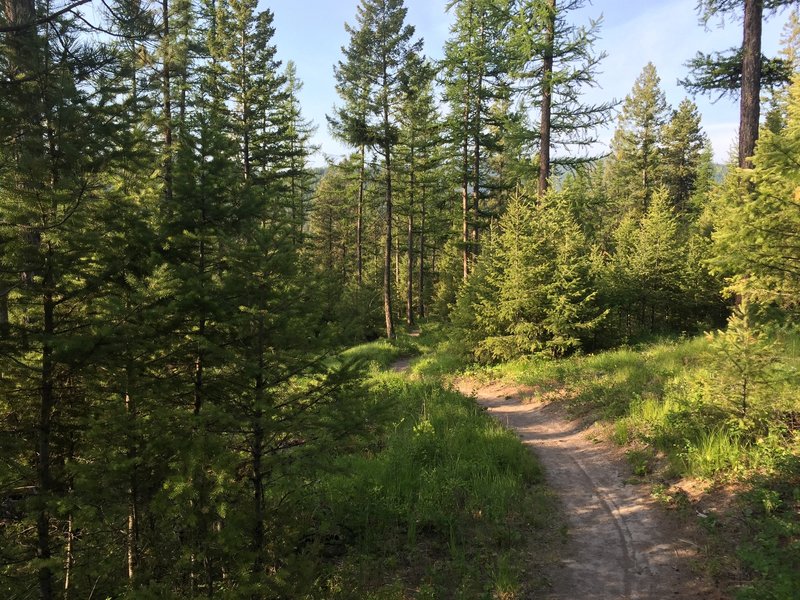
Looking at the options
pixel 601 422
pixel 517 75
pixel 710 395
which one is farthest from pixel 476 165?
pixel 710 395

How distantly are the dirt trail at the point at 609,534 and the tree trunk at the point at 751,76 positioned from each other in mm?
9106

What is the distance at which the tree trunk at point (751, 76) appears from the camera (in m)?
11.4

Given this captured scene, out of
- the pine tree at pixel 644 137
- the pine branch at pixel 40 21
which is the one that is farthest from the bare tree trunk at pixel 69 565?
the pine tree at pixel 644 137

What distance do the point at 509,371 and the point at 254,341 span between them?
1105 cm

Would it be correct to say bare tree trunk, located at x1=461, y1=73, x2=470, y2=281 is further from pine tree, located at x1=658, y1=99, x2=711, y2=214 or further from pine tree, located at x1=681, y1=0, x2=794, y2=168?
pine tree, located at x1=658, y1=99, x2=711, y2=214

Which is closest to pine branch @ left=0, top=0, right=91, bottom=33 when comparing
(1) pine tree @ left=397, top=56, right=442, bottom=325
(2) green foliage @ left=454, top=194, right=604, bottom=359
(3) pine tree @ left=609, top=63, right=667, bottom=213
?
(2) green foliage @ left=454, top=194, right=604, bottom=359

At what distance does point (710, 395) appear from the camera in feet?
22.4

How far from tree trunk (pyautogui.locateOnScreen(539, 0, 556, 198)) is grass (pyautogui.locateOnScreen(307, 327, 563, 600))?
11.0 m

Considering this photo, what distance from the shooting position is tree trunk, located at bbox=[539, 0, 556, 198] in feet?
51.1

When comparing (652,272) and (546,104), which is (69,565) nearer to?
(652,272)

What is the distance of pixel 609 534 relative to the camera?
5598 millimetres

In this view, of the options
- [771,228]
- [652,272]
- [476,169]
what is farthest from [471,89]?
[771,228]

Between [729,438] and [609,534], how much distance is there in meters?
2.61

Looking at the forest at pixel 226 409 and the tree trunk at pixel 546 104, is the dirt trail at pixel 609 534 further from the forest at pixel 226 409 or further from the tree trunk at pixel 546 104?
the tree trunk at pixel 546 104
